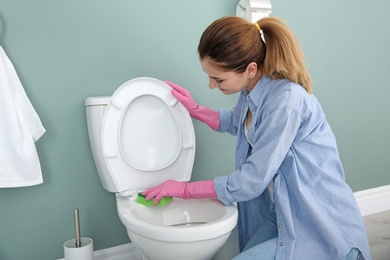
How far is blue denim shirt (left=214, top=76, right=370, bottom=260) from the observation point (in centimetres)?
114

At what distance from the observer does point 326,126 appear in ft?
4.14

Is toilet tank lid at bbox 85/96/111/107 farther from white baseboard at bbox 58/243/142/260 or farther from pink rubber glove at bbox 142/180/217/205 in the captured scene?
white baseboard at bbox 58/243/142/260

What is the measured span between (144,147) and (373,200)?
4.81 ft

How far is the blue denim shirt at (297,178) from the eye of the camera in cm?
114

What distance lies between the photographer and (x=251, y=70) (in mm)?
1210

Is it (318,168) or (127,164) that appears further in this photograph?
(127,164)

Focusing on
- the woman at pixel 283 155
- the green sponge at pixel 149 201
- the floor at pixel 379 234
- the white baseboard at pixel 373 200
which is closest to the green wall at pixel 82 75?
the green sponge at pixel 149 201

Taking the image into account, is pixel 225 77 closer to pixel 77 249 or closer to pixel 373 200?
pixel 77 249

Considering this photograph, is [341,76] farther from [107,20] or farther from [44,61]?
[44,61]

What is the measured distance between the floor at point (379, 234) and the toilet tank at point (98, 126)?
1.19 meters

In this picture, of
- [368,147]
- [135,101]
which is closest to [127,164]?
[135,101]

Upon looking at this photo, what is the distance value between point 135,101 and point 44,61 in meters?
0.35

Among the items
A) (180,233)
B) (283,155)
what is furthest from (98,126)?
(283,155)

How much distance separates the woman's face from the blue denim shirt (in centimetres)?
4
